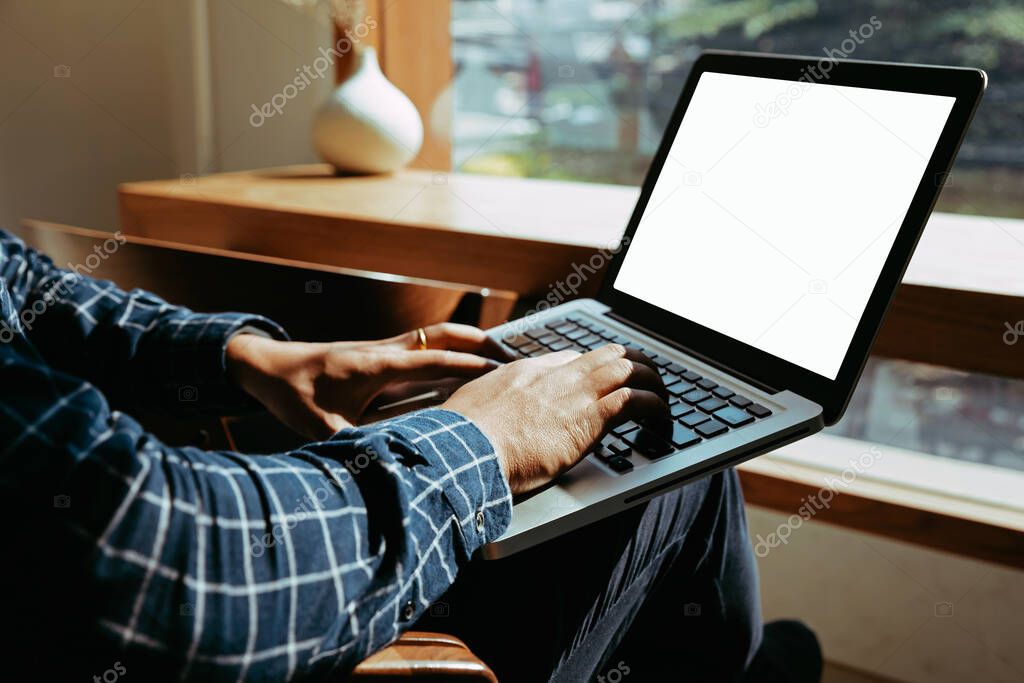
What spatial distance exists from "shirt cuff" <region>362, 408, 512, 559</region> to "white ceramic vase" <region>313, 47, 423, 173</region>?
1.02 meters

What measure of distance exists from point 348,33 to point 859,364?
125cm

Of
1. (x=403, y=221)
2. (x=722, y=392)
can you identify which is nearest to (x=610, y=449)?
(x=722, y=392)

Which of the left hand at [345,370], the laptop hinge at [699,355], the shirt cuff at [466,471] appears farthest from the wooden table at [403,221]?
the shirt cuff at [466,471]

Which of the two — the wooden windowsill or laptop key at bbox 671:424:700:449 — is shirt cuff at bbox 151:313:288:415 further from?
the wooden windowsill

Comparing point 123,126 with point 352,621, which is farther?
point 123,126

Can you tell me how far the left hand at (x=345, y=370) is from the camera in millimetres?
735

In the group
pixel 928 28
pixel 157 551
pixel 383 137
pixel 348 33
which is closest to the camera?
pixel 157 551

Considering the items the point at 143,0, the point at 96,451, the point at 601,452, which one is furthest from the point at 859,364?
the point at 143,0

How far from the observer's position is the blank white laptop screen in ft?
2.15

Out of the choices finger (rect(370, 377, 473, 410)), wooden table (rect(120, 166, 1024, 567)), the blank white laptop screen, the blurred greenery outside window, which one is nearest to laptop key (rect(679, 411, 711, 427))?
the blank white laptop screen

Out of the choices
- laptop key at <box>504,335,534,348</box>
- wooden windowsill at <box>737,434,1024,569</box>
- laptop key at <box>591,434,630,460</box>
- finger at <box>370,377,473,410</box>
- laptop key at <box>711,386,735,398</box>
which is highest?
laptop key at <box>504,335,534,348</box>

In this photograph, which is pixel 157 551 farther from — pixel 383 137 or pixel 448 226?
pixel 383 137

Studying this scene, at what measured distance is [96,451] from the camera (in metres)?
0.40

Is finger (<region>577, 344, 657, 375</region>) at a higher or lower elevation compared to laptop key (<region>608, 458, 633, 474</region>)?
higher
